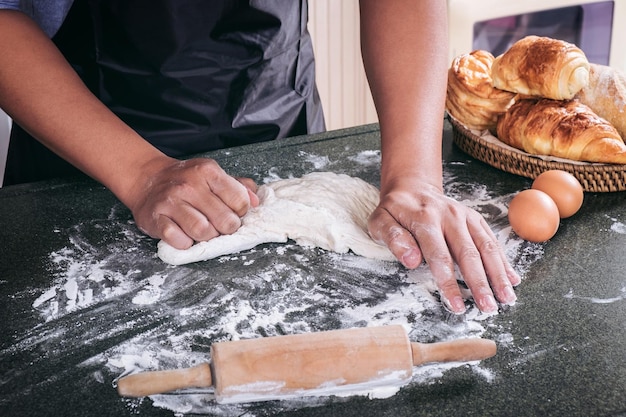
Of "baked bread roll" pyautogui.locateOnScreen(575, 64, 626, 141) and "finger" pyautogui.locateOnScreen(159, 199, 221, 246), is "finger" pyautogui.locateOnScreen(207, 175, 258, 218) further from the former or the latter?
"baked bread roll" pyautogui.locateOnScreen(575, 64, 626, 141)

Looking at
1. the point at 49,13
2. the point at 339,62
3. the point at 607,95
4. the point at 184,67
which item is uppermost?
the point at 49,13

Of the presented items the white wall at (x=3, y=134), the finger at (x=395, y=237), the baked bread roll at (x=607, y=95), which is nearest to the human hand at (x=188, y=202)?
the finger at (x=395, y=237)

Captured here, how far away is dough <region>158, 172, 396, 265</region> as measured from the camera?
108 cm

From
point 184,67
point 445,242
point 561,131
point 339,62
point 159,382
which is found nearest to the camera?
point 159,382

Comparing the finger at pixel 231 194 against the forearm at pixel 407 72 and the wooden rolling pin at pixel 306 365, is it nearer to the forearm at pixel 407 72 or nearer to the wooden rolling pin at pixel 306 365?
the forearm at pixel 407 72

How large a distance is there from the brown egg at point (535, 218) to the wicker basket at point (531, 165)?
6.4 inches

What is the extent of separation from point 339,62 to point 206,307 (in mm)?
1923

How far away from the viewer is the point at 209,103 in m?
1.44

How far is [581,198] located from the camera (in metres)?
1.17

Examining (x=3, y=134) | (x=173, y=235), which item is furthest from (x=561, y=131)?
(x=3, y=134)

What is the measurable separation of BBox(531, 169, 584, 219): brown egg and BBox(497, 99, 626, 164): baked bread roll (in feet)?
0.25

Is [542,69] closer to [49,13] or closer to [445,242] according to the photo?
[445,242]

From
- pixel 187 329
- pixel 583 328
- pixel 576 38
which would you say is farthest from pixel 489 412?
pixel 576 38

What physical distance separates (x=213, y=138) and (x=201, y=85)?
136 mm
